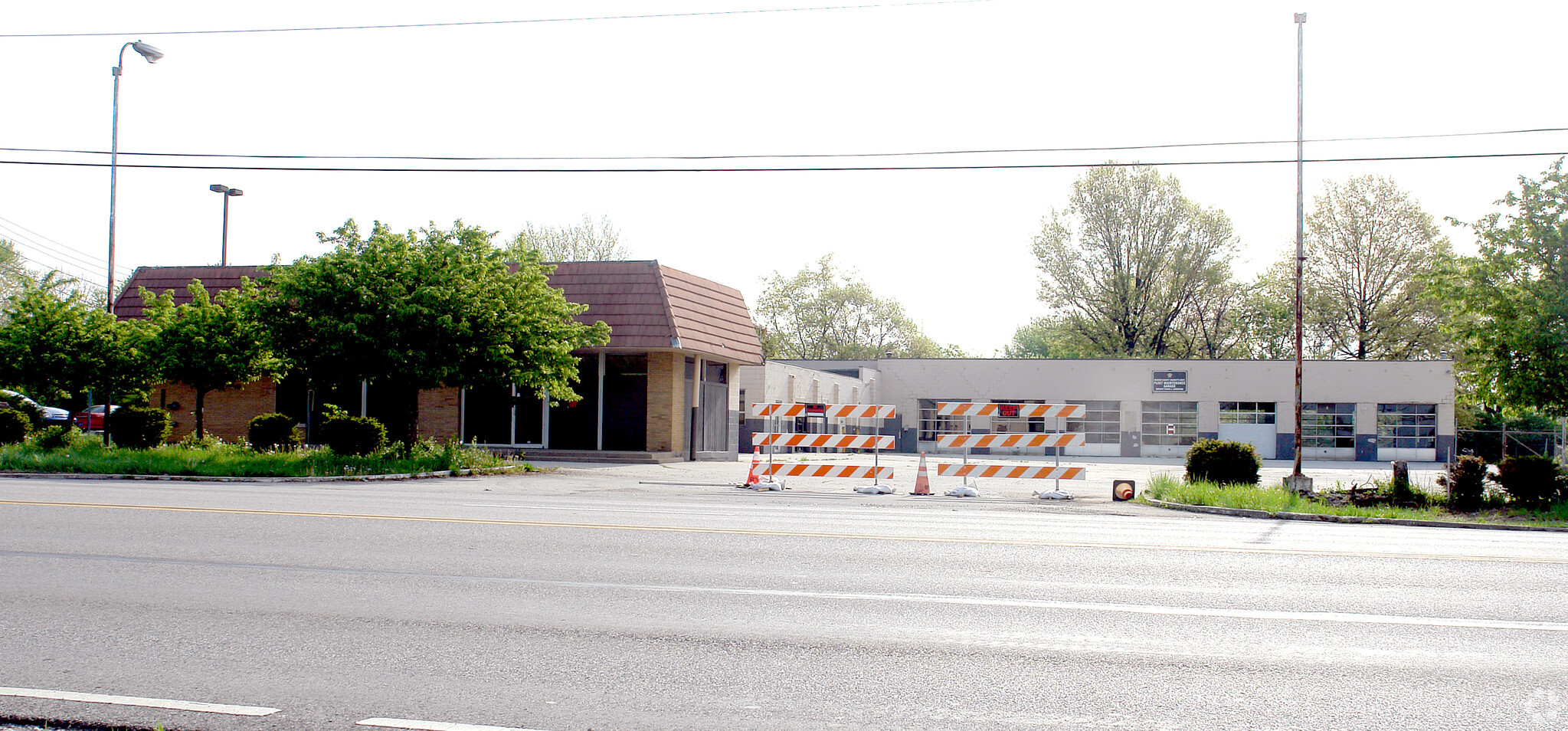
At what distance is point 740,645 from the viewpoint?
591 centimetres

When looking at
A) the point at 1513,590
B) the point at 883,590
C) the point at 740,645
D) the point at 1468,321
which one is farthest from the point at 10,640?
the point at 1468,321

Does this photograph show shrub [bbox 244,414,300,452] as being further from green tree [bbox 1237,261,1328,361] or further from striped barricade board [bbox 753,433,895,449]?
green tree [bbox 1237,261,1328,361]

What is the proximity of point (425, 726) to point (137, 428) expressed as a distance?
24711 mm

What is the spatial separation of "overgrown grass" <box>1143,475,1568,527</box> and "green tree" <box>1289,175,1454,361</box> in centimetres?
3617

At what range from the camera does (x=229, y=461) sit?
68.2 feet

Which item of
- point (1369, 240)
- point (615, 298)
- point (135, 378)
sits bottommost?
point (135, 378)

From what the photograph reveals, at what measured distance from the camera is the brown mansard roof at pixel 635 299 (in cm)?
2864

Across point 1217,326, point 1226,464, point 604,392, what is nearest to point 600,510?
point 1226,464

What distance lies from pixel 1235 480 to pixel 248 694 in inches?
706

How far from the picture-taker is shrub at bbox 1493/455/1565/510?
17062mm

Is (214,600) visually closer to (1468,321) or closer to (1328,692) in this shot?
(1328,692)

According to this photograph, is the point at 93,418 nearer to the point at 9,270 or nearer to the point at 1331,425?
the point at 9,270

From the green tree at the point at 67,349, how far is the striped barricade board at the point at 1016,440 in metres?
Result: 20.1

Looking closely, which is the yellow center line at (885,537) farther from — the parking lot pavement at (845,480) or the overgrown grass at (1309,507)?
the parking lot pavement at (845,480)
